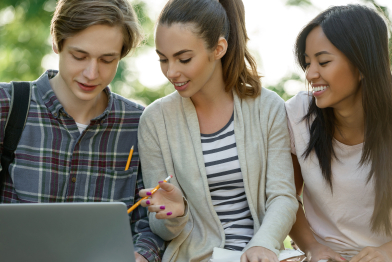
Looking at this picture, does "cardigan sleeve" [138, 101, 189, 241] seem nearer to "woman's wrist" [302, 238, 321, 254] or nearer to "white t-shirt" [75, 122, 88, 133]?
"white t-shirt" [75, 122, 88, 133]

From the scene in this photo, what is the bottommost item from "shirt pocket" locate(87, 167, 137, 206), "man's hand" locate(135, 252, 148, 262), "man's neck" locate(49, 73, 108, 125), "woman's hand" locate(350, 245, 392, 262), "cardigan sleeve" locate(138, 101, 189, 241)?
"man's hand" locate(135, 252, 148, 262)

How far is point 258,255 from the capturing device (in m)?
1.46

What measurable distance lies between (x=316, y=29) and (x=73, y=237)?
1.19m

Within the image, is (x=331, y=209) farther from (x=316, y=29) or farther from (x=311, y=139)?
(x=316, y=29)

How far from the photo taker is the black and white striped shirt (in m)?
1.76

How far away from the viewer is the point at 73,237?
3.82 ft

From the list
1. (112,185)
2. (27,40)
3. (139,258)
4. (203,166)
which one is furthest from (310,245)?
(27,40)

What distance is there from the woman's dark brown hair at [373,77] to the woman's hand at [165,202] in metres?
0.74

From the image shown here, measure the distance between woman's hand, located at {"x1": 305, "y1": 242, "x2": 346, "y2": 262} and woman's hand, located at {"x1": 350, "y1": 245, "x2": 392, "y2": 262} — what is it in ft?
0.34

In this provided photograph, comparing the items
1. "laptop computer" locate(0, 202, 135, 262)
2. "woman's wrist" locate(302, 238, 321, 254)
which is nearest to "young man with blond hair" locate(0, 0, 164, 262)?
"laptop computer" locate(0, 202, 135, 262)

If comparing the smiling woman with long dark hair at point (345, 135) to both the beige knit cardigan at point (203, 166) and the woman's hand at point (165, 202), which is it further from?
the woman's hand at point (165, 202)

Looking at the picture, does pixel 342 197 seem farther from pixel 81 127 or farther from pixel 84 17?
pixel 84 17

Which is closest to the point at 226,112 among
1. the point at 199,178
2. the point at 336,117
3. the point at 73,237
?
the point at 199,178

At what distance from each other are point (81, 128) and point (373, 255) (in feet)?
4.11
